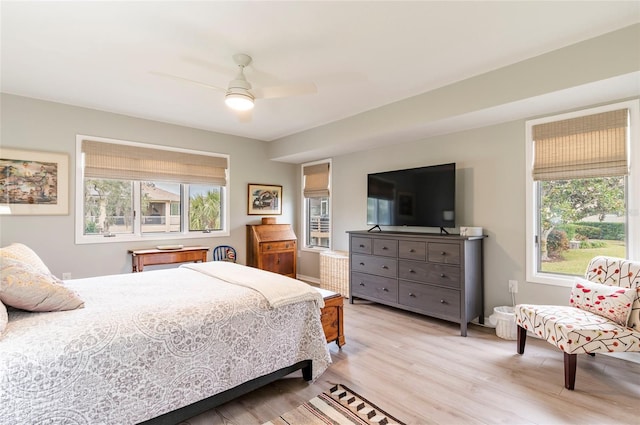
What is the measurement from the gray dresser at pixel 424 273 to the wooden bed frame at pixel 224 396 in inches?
69.0

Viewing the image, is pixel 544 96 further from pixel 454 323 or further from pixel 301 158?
pixel 301 158

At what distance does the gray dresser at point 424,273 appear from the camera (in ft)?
10.6

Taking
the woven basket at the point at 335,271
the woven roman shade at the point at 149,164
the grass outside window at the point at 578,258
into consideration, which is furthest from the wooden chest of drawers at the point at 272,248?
the grass outside window at the point at 578,258

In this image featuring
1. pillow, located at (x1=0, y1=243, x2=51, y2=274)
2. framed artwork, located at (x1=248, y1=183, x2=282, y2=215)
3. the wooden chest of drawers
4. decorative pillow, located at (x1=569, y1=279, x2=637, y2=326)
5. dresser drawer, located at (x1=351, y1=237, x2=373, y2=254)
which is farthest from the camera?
framed artwork, located at (x1=248, y1=183, x2=282, y2=215)

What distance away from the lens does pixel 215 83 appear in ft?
10.1

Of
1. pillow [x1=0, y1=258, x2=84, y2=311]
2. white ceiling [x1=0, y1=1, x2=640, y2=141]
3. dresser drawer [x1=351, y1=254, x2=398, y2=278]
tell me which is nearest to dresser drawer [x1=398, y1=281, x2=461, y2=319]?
dresser drawer [x1=351, y1=254, x2=398, y2=278]

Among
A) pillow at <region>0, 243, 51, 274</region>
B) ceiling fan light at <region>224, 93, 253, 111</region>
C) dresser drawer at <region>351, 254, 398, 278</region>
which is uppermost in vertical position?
ceiling fan light at <region>224, 93, 253, 111</region>

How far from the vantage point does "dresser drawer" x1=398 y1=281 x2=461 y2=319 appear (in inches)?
129

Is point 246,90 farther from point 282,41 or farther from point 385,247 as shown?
point 385,247

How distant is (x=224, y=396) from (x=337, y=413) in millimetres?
706

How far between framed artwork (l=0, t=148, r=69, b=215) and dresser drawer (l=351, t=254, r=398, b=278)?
365cm

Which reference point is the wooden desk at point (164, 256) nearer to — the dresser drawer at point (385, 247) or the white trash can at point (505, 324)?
the dresser drawer at point (385, 247)

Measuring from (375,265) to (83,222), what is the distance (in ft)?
12.2

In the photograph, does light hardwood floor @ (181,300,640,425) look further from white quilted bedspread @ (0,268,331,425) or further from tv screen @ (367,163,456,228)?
tv screen @ (367,163,456,228)
